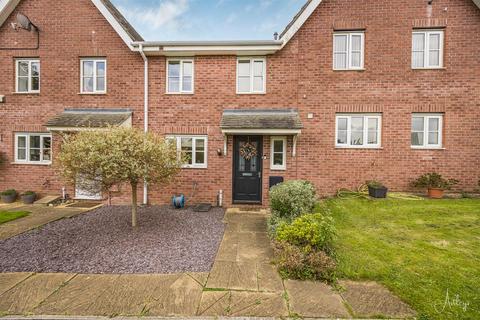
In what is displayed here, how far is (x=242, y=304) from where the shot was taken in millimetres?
3227

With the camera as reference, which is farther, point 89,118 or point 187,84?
point 187,84

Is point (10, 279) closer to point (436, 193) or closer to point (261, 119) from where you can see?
point (261, 119)

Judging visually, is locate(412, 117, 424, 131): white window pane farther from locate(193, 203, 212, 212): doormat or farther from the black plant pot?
locate(193, 203, 212, 212): doormat

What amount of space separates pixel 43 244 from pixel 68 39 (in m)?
8.26

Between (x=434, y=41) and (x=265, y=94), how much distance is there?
6.63m

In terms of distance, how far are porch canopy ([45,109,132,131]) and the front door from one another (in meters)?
4.35

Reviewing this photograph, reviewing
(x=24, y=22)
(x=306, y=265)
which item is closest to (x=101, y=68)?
(x=24, y=22)

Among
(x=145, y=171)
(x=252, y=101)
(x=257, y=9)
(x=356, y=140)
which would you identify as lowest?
(x=145, y=171)

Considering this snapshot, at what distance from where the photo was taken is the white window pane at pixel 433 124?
345 inches

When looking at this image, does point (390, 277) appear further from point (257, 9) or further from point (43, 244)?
point (257, 9)

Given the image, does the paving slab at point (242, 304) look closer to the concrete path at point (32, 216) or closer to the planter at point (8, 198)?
the concrete path at point (32, 216)

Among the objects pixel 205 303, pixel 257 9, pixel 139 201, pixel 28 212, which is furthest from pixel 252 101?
pixel 257 9

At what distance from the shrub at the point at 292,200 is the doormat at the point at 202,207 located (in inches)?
119

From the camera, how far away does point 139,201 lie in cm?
930
